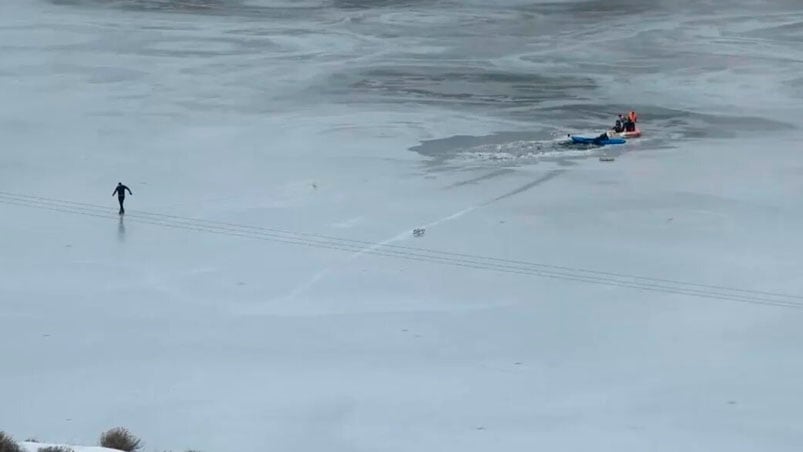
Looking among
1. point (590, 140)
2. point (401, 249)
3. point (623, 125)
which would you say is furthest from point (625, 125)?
point (401, 249)

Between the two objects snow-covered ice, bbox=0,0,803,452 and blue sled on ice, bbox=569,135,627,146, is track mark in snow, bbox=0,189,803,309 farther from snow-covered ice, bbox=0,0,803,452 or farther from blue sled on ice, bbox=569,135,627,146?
blue sled on ice, bbox=569,135,627,146

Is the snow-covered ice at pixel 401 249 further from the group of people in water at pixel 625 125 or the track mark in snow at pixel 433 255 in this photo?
the group of people in water at pixel 625 125

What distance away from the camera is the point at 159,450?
9.79 m

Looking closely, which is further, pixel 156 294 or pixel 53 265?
pixel 53 265

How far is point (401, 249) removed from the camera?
48.6 ft

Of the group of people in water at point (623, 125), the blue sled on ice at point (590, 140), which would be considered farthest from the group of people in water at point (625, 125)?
the blue sled on ice at point (590, 140)

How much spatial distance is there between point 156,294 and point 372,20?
1891 cm

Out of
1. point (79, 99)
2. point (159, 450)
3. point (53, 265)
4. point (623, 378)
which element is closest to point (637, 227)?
point (623, 378)

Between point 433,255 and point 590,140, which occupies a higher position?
point 590,140

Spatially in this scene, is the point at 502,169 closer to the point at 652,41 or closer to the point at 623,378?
the point at 623,378

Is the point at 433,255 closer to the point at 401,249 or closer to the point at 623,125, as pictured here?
the point at 401,249

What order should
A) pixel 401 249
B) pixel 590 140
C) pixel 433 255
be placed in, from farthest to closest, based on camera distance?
1. pixel 590 140
2. pixel 401 249
3. pixel 433 255

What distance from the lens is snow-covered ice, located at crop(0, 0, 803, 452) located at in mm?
10672

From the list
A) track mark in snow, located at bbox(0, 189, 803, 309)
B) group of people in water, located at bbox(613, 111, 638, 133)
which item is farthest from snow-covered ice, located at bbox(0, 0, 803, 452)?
group of people in water, located at bbox(613, 111, 638, 133)
